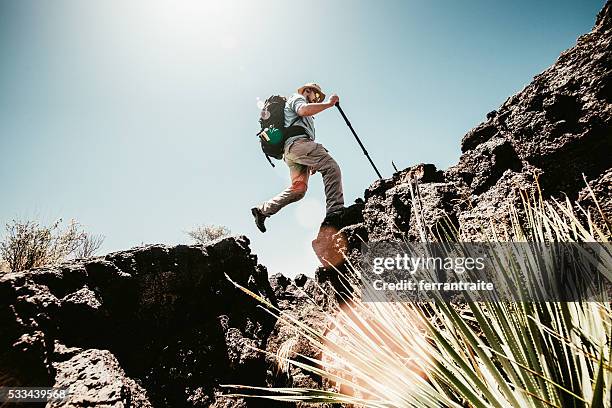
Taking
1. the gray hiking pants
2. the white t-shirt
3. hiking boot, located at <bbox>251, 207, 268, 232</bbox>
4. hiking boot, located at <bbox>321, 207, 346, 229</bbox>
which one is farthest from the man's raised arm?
hiking boot, located at <bbox>251, 207, 268, 232</bbox>

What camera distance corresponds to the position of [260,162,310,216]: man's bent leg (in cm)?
385

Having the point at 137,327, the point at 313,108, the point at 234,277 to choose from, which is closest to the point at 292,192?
the point at 313,108

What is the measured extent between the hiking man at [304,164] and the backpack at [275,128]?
0.07 meters

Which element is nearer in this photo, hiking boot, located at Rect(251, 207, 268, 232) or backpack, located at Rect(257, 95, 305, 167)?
backpack, located at Rect(257, 95, 305, 167)

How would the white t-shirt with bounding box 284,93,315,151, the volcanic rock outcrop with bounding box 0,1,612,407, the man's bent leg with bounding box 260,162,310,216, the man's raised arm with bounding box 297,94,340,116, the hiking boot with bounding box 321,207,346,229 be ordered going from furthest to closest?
1. the man's bent leg with bounding box 260,162,310,216
2. the white t-shirt with bounding box 284,93,315,151
3. the man's raised arm with bounding box 297,94,340,116
4. the hiking boot with bounding box 321,207,346,229
5. the volcanic rock outcrop with bounding box 0,1,612,407

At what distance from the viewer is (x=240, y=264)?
2984mm

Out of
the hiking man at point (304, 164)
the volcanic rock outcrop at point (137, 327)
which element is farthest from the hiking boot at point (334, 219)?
the volcanic rock outcrop at point (137, 327)

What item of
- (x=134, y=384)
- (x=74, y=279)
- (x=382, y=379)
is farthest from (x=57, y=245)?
(x=382, y=379)

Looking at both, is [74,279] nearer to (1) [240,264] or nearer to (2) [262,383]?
(1) [240,264]

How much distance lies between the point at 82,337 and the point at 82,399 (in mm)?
589

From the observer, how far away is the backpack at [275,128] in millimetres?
3815

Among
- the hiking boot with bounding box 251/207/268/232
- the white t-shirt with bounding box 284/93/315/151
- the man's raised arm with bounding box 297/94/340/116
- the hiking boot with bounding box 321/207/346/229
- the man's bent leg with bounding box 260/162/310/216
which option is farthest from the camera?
the hiking boot with bounding box 251/207/268/232

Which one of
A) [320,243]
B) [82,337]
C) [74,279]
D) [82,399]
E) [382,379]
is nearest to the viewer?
[382,379]

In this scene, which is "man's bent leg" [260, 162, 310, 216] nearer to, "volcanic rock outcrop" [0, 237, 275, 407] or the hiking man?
the hiking man
